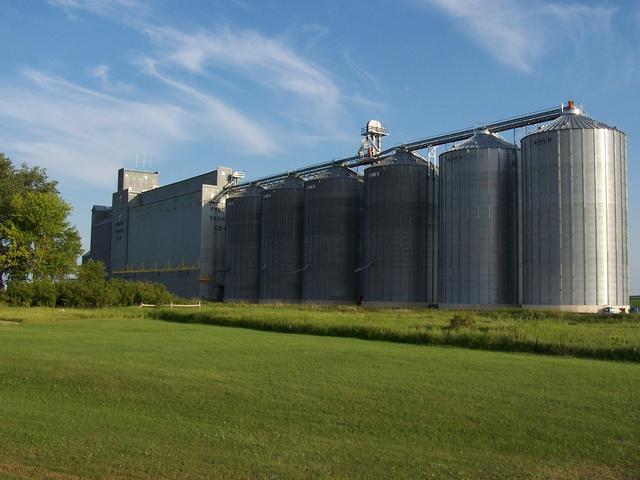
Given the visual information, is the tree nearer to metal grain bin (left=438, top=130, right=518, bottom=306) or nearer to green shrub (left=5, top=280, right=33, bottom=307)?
green shrub (left=5, top=280, right=33, bottom=307)

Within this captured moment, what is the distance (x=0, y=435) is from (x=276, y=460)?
487cm

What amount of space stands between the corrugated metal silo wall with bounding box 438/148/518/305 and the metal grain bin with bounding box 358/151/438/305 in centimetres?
518

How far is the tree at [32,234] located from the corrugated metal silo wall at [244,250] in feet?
88.0

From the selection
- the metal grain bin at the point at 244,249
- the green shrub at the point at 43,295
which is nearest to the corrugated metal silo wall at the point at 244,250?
the metal grain bin at the point at 244,249

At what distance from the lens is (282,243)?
93.5m

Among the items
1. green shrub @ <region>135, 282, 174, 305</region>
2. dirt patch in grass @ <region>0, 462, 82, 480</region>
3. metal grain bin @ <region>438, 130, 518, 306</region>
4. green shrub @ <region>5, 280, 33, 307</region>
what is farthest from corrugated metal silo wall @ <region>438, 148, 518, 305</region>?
dirt patch in grass @ <region>0, 462, 82, 480</region>

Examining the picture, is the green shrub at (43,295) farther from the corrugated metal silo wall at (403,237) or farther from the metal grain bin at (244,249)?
the corrugated metal silo wall at (403,237)

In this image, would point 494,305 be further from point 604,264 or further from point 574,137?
point 574,137

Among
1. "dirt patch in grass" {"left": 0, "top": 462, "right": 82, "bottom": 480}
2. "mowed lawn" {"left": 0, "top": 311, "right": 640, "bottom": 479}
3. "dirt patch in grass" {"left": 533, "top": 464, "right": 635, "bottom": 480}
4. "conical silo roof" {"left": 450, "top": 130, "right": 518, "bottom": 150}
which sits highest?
"conical silo roof" {"left": 450, "top": 130, "right": 518, "bottom": 150}

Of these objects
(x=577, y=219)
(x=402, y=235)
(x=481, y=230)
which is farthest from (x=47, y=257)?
(x=577, y=219)

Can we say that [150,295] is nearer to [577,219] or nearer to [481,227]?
[481,227]

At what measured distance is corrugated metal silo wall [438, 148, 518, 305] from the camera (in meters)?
68.4

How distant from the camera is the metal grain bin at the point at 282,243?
91812 mm

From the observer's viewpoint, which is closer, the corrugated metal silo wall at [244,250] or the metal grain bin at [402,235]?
the metal grain bin at [402,235]
